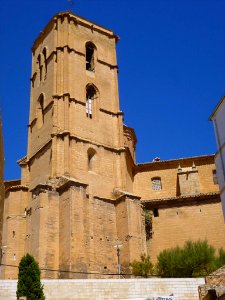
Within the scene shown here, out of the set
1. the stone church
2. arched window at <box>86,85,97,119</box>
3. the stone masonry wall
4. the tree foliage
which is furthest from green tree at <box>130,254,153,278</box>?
arched window at <box>86,85,97,119</box>

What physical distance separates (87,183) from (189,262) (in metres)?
7.08

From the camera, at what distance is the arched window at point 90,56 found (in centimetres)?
3233

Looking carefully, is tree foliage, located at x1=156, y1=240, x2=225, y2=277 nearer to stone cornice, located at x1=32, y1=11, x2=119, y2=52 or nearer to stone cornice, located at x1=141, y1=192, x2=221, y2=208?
stone cornice, located at x1=141, y1=192, x2=221, y2=208

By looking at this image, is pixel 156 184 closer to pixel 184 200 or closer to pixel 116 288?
pixel 184 200

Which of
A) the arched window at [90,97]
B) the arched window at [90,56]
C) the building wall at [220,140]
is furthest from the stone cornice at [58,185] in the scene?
the building wall at [220,140]

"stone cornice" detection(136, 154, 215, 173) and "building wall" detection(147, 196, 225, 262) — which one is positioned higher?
"stone cornice" detection(136, 154, 215, 173)

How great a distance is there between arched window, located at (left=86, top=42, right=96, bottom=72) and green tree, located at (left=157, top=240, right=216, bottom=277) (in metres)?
13.7

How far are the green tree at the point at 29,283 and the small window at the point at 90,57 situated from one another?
17.6 meters

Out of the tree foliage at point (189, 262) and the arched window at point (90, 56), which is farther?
the arched window at point (90, 56)

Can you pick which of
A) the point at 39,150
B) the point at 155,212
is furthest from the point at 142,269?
the point at 39,150

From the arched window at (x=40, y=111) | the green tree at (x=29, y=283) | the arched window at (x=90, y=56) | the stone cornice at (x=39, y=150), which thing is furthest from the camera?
the arched window at (x=90, y=56)

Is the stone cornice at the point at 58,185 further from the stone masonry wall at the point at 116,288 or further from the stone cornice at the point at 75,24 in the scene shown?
the stone cornice at the point at 75,24

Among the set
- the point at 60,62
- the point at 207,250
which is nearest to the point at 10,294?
the point at 207,250

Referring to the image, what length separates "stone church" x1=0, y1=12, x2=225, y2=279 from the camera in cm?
2492
